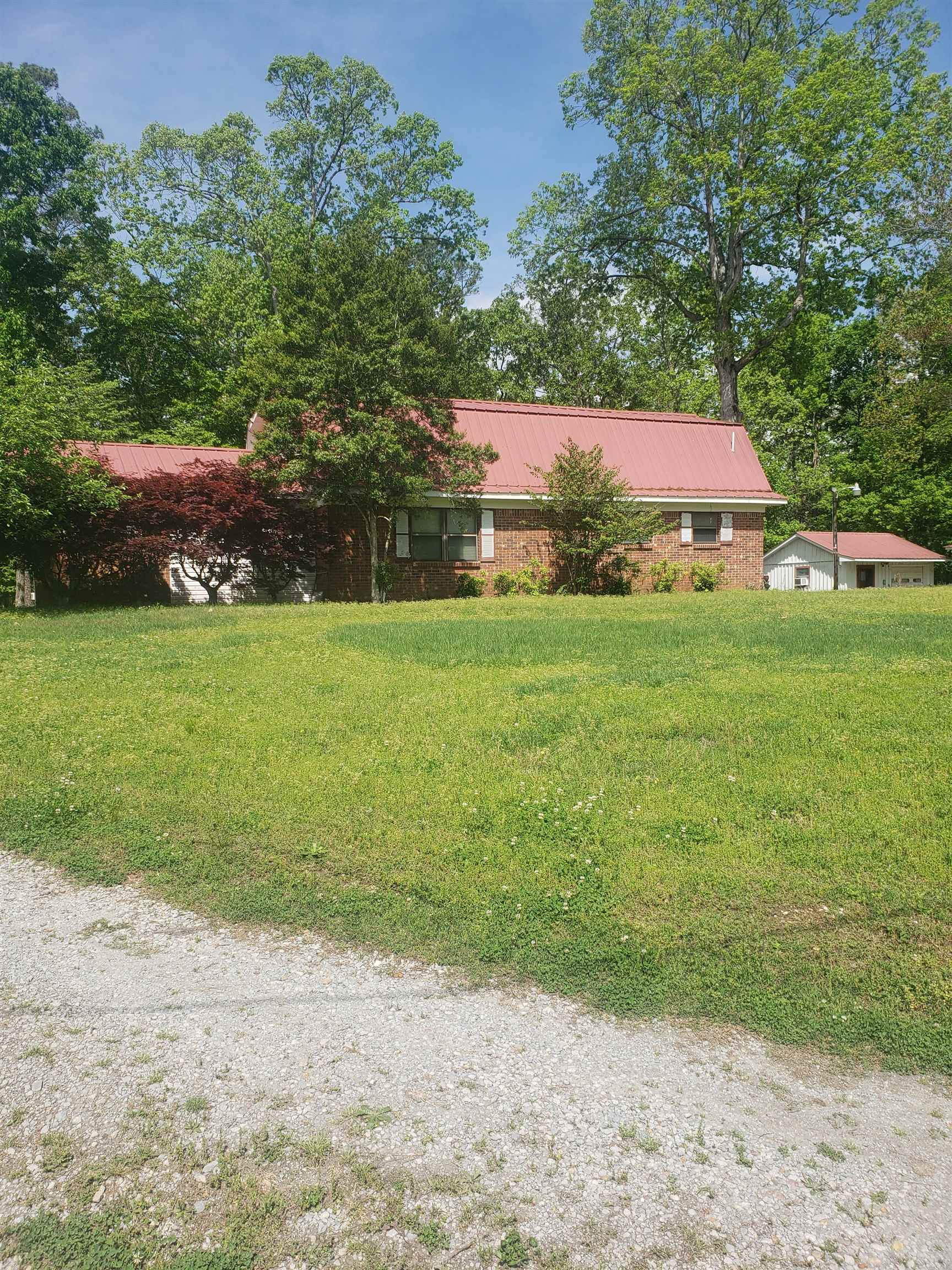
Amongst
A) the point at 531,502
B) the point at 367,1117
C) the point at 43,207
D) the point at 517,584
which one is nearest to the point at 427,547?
the point at 517,584

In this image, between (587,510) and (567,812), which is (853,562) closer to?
(587,510)

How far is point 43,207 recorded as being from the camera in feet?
104

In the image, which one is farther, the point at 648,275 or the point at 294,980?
the point at 648,275

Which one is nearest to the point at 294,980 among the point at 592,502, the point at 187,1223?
the point at 187,1223

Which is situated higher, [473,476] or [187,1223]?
[473,476]

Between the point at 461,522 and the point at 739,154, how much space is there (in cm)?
1857

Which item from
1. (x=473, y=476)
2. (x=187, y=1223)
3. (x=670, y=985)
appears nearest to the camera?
(x=187, y=1223)

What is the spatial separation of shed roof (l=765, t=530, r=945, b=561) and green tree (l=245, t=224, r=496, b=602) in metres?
26.2

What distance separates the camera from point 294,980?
3.33 meters

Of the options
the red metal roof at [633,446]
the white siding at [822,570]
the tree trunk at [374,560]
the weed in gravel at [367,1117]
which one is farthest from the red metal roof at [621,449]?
the weed in gravel at [367,1117]

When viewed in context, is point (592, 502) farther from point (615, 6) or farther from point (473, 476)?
point (615, 6)

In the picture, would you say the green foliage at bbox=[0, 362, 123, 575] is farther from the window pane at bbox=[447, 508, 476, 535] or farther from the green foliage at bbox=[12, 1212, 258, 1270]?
the green foliage at bbox=[12, 1212, 258, 1270]

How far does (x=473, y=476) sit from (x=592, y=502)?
297 cm

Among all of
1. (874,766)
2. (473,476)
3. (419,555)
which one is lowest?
(874,766)
